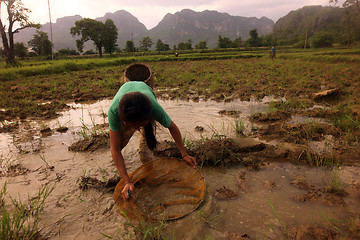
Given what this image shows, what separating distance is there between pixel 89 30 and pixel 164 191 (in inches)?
1732

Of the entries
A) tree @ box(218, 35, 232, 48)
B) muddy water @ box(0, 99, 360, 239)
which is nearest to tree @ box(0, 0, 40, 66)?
muddy water @ box(0, 99, 360, 239)

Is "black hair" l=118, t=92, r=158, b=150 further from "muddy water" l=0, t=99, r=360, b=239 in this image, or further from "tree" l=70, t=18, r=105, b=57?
"tree" l=70, t=18, r=105, b=57

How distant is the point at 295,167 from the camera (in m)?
2.08

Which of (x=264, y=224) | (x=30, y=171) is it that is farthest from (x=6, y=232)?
(x=264, y=224)

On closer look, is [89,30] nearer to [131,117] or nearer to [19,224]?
[19,224]

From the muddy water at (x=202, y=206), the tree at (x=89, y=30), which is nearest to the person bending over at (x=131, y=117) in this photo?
the muddy water at (x=202, y=206)

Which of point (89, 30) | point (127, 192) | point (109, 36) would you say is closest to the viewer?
point (127, 192)

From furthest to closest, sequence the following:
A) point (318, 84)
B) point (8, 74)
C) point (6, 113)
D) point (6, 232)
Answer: point (8, 74)
point (318, 84)
point (6, 113)
point (6, 232)

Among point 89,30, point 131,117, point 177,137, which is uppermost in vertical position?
point 89,30

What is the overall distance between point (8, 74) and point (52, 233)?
10623 mm

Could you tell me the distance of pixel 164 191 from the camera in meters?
1.86

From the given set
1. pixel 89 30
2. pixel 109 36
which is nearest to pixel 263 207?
A: pixel 89 30

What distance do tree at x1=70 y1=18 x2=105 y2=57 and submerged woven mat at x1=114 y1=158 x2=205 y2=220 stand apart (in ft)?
134

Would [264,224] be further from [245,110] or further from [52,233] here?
[245,110]
